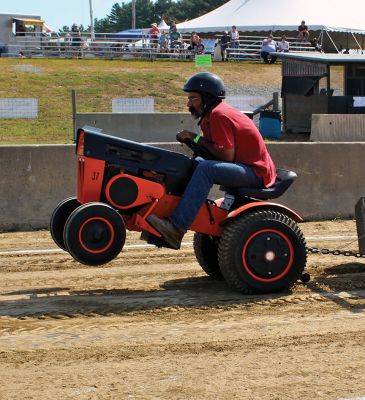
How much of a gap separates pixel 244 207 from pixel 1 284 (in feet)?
7.38

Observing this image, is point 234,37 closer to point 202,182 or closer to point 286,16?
point 286,16

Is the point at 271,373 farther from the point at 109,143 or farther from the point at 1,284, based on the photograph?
the point at 1,284

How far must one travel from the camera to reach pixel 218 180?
7223mm

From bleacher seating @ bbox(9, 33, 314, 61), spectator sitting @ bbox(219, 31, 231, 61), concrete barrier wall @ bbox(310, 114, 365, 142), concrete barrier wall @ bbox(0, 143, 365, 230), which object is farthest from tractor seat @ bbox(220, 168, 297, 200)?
spectator sitting @ bbox(219, 31, 231, 61)

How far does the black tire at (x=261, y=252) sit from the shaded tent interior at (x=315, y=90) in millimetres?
Answer: 17905

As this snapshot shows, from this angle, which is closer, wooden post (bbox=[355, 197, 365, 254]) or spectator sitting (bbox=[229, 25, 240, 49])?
wooden post (bbox=[355, 197, 365, 254])

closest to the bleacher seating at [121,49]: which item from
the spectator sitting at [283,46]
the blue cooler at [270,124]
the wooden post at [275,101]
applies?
the spectator sitting at [283,46]

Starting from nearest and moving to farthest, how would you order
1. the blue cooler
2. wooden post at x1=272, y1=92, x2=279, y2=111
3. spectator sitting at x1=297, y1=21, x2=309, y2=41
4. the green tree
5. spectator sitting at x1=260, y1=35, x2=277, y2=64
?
the blue cooler → wooden post at x1=272, y1=92, x2=279, y2=111 → spectator sitting at x1=260, y1=35, x2=277, y2=64 → spectator sitting at x1=297, y1=21, x2=309, y2=41 → the green tree

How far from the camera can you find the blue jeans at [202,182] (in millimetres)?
7176

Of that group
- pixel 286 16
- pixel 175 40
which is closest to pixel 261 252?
pixel 175 40

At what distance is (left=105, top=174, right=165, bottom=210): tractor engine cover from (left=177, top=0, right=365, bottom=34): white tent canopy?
1530 inches

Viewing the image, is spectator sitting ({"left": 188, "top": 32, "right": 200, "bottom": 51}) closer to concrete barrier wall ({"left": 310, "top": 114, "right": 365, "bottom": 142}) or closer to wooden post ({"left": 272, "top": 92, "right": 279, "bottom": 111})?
wooden post ({"left": 272, "top": 92, "right": 279, "bottom": 111})

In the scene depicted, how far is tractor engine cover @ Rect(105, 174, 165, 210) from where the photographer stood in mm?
7176

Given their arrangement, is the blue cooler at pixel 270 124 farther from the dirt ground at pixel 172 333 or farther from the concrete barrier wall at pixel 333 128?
the dirt ground at pixel 172 333
